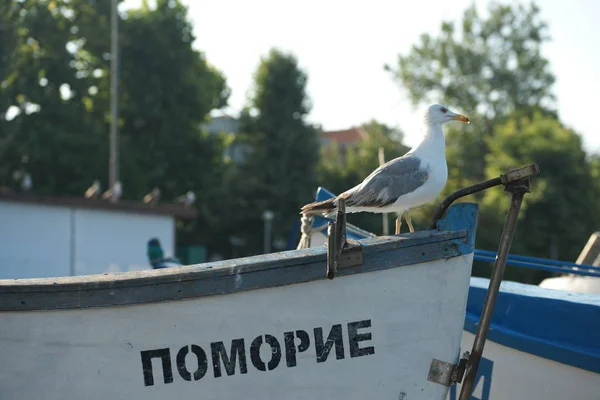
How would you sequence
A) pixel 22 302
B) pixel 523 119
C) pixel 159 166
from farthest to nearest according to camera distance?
pixel 523 119 → pixel 159 166 → pixel 22 302

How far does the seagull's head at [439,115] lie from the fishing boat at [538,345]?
1.01 meters

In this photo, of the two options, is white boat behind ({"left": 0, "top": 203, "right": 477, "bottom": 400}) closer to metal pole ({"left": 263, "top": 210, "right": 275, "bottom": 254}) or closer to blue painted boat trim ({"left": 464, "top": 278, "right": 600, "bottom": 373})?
blue painted boat trim ({"left": 464, "top": 278, "right": 600, "bottom": 373})

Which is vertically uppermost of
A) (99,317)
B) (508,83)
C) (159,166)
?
(508,83)

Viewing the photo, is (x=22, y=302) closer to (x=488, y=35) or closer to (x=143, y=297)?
(x=143, y=297)

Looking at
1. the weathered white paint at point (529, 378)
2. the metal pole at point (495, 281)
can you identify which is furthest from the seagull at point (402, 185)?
the weathered white paint at point (529, 378)

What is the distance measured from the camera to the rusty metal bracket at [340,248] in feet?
13.4

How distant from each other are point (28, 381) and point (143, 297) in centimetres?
67

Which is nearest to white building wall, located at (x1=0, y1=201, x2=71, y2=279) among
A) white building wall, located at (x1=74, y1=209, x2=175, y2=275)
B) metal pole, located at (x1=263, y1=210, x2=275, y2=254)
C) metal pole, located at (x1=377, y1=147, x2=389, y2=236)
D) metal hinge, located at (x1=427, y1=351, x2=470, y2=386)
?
white building wall, located at (x1=74, y1=209, x2=175, y2=275)

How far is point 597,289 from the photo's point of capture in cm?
816

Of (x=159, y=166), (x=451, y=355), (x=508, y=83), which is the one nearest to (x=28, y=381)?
(x=451, y=355)

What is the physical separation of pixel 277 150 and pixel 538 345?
31651 mm

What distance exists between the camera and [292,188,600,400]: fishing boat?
216 inches

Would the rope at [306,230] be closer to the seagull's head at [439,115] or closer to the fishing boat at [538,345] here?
the fishing boat at [538,345]

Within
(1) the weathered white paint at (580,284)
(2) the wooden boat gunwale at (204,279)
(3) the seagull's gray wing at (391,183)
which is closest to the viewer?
(2) the wooden boat gunwale at (204,279)
